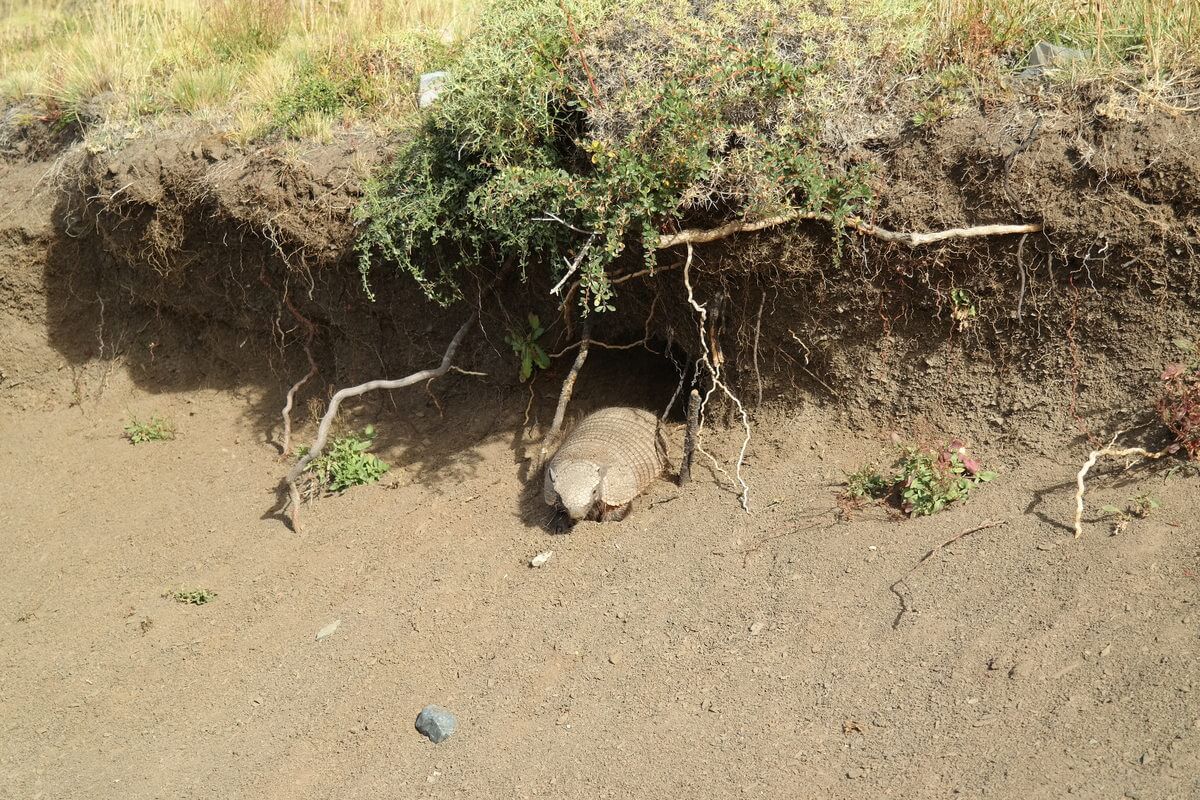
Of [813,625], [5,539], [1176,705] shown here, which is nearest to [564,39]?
[813,625]

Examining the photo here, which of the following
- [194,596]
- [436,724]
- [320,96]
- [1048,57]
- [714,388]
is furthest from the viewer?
[320,96]

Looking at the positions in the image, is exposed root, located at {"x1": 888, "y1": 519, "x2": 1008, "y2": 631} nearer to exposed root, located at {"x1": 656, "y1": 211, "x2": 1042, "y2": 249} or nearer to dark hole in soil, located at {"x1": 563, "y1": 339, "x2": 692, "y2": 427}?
exposed root, located at {"x1": 656, "y1": 211, "x2": 1042, "y2": 249}

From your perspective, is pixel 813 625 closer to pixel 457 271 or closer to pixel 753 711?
pixel 753 711

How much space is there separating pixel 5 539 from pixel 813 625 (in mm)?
5220

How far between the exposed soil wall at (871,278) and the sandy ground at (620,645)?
1.31 ft

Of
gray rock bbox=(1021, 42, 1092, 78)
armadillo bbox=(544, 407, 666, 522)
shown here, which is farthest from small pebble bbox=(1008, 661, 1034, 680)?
gray rock bbox=(1021, 42, 1092, 78)

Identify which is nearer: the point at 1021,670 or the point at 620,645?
the point at 1021,670

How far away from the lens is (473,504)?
592 cm

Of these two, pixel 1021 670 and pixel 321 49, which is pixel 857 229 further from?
pixel 321 49

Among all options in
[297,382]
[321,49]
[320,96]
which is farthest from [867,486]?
[321,49]

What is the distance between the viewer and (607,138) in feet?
16.6

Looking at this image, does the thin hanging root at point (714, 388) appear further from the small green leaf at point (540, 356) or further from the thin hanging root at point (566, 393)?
the small green leaf at point (540, 356)

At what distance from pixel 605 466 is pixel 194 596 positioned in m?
2.41

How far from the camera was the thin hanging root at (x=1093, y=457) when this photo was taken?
4.45m
